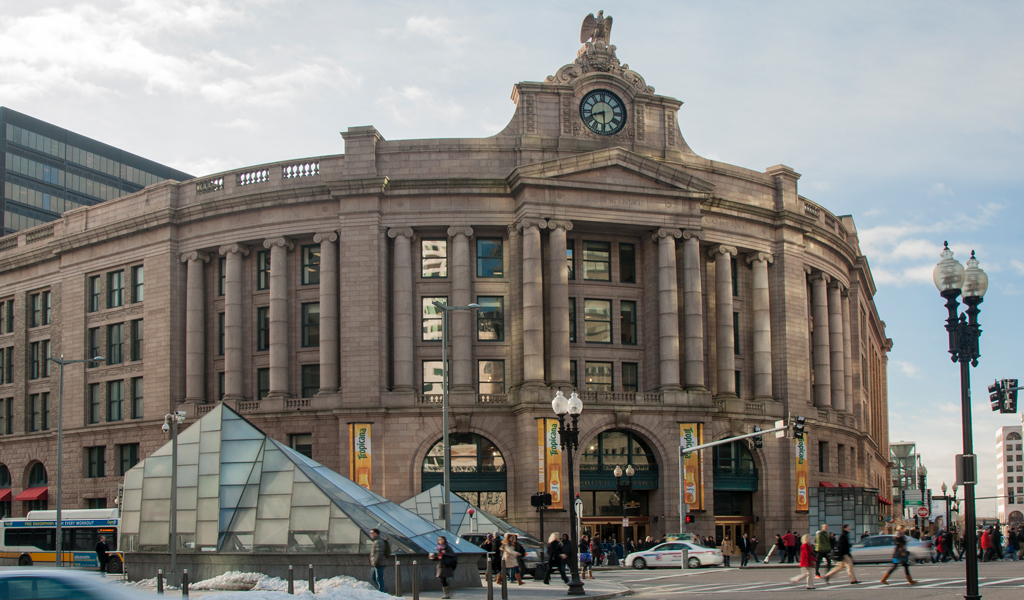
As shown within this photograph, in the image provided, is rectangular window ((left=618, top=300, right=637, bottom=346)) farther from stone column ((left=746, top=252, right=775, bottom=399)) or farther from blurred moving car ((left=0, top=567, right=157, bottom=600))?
blurred moving car ((left=0, top=567, right=157, bottom=600))

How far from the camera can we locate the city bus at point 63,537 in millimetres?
51094

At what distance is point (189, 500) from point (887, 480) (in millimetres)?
91878

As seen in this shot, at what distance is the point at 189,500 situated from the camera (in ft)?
110

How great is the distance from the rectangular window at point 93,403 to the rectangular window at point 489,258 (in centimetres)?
2648

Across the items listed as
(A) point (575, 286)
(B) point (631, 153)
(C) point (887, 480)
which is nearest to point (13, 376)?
(A) point (575, 286)

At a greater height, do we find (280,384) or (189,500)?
(280,384)

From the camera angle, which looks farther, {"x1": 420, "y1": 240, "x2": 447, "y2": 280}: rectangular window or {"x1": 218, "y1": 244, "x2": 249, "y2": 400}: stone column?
{"x1": 218, "y1": 244, "x2": 249, "y2": 400}: stone column

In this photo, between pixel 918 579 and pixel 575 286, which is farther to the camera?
pixel 575 286

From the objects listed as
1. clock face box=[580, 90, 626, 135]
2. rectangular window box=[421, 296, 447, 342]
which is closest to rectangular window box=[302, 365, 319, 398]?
rectangular window box=[421, 296, 447, 342]

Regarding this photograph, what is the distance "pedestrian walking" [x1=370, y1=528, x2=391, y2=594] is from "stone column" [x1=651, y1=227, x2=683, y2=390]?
32.2 meters

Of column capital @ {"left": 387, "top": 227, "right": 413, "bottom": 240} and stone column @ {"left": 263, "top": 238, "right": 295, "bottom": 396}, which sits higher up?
column capital @ {"left": 387, "top": 227, "right": 413, "bottom": 240}

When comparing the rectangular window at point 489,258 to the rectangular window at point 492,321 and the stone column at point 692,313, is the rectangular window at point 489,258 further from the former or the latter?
the stone column at point 692,313

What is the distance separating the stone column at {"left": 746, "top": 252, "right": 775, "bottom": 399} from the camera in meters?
62.4

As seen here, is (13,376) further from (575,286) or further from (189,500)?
(189,500)
